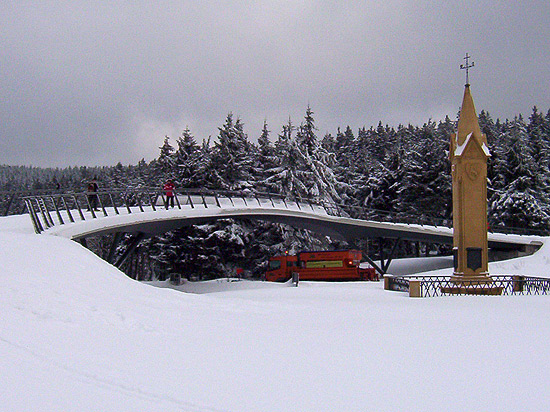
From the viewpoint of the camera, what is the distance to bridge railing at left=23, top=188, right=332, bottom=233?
815 inches

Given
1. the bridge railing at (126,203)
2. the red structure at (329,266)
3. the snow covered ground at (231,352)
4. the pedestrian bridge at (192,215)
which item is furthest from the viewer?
the red structure at (329,266)

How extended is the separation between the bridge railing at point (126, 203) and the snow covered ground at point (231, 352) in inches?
244

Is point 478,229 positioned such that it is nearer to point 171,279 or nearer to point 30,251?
point 30,251

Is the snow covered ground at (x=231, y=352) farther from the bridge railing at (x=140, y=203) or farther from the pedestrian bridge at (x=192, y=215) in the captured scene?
the pedestrian bridge at (x=192, y=215)

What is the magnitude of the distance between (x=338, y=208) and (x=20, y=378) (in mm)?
35742

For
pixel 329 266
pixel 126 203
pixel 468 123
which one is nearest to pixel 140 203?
pixel 126 203

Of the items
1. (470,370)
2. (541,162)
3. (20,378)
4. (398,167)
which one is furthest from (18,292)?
(541,162)

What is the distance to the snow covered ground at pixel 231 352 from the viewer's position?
6520mm

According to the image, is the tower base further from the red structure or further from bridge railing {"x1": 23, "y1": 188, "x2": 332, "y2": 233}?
bridge railing {"x1": 23, "y1": 188, "x2": 332, "y2": 233}

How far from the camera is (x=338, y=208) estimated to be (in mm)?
41062

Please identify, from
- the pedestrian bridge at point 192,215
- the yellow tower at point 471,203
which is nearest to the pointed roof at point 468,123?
the yellow tower at point 471,203

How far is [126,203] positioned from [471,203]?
681 inches

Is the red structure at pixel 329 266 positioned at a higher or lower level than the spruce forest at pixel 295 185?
lower

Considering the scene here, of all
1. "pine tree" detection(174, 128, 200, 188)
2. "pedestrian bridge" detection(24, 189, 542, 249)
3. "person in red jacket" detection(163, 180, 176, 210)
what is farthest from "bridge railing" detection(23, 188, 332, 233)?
"pine tree" detection(174, 128, 200, 188)
